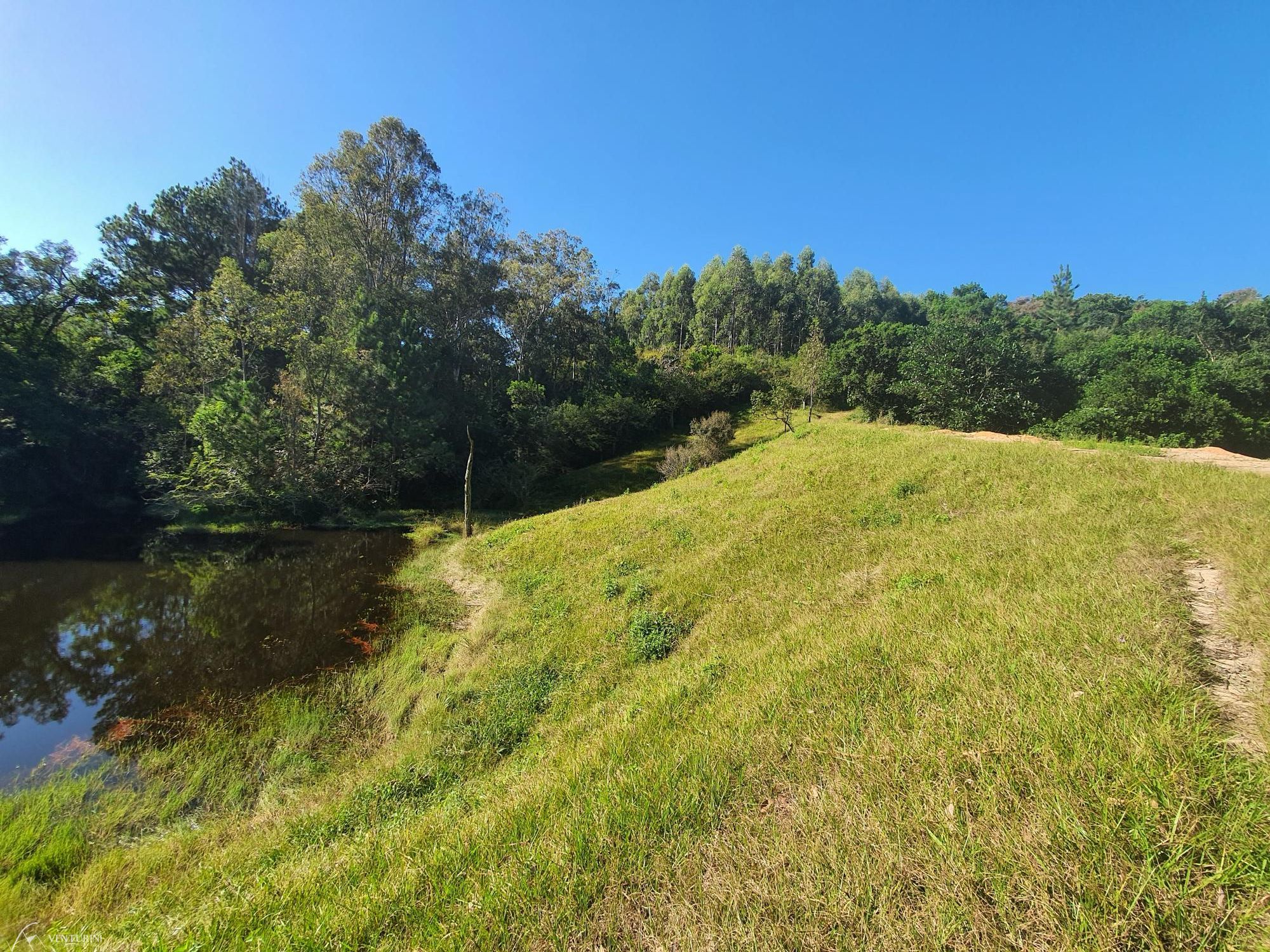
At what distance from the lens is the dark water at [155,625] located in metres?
7.68

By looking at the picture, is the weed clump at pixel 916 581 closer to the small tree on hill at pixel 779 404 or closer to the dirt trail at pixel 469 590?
the dirt trail at pixel 469 590

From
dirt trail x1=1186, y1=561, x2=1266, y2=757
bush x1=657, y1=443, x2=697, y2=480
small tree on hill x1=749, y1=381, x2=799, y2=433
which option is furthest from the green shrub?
small tree on hill x1=749, y1=381, x2=799, y2=433

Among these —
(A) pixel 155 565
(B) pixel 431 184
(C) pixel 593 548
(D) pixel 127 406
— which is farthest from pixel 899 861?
(D) pixel 127 406

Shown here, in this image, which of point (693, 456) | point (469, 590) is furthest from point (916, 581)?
point (693, 456)

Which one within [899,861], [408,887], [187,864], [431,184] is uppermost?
[431,184]

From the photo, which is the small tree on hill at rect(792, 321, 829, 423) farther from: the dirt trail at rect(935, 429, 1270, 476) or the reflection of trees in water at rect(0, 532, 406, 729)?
the reflection of trees in water at rect(0, 532, 406, 729)

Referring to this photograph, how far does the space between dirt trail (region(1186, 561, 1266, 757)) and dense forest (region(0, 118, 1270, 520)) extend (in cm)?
2606

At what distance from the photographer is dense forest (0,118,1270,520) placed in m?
23.8

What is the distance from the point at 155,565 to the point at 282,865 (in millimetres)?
18323

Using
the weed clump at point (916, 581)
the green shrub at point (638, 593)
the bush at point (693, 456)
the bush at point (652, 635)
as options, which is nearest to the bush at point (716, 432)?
the bush at point (693, 456)

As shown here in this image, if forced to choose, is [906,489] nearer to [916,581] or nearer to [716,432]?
[916,581]

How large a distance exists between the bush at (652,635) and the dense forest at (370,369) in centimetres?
2021

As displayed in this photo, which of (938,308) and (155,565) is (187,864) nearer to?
(155,565)

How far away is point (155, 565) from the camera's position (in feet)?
51.7
